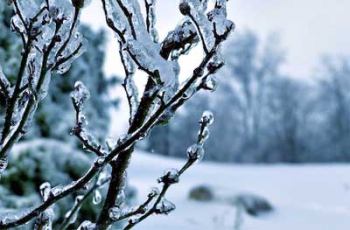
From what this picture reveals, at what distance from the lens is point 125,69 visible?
3.65 feet

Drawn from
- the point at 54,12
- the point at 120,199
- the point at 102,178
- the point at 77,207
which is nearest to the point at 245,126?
the point at 102,178

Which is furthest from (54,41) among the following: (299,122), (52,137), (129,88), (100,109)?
(299,122)

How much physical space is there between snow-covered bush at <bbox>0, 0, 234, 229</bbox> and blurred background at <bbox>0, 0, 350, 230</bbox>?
71mm

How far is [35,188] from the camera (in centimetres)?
439

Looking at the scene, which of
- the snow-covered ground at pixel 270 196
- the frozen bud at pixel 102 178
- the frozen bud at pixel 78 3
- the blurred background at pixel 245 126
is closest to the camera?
the frozen bud at pixel 78 3

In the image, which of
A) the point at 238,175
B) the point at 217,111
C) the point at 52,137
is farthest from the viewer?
the point at 217,111

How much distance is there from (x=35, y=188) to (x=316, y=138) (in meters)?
25.4

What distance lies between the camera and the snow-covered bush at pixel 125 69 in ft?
3.13

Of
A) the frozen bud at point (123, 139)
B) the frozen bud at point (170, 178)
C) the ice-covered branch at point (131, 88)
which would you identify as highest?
the ice-covered branch at point (131, 88)

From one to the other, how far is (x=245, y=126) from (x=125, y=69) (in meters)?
27.8

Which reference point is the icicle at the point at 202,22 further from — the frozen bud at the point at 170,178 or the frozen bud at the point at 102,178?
the frozen bud at the point at 102,178

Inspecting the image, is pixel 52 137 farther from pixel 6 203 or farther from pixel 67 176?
pixel 6 203

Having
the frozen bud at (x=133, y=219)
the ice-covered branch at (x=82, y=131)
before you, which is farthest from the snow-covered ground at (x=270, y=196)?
the ice-covered branch at (x=82, y=131)

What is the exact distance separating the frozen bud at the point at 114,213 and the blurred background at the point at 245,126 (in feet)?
0.94
